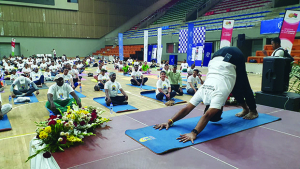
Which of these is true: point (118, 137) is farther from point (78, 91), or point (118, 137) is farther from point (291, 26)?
point (291, 26)

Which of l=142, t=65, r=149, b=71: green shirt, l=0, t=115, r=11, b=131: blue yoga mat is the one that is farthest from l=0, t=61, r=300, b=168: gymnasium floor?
l=142, t=65, r=149, b=71: green shirt

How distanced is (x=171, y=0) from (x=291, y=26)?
86.1 feet

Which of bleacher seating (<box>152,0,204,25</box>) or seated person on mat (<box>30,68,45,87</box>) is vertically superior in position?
bleacher seating (<box>152,0,204,25</box>)

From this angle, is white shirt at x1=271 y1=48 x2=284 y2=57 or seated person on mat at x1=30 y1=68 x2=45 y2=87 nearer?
white shirt at x1=271 y1=48 x2=284 y2=57

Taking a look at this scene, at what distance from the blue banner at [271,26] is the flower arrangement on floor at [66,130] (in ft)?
43.8

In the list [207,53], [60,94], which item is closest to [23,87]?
[60,94]

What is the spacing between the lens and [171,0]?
32.9 m

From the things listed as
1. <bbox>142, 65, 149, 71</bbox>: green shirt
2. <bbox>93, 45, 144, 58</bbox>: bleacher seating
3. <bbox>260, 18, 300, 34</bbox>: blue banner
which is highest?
<bbox>260, 18, 300, 34</bbox>: blue banner

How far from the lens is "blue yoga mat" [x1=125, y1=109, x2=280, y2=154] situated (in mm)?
2674

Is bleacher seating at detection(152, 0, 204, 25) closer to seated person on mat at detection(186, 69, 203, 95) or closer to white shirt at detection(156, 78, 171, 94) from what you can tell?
seated person on mat at detection(186, 69, 203, 95)

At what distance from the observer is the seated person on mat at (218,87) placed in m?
2.84

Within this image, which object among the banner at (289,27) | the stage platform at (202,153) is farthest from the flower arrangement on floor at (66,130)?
the banner at (289,27)

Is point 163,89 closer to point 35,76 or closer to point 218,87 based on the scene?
point 218,87

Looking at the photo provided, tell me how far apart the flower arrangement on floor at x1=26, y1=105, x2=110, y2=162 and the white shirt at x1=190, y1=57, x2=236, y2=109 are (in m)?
1.55
